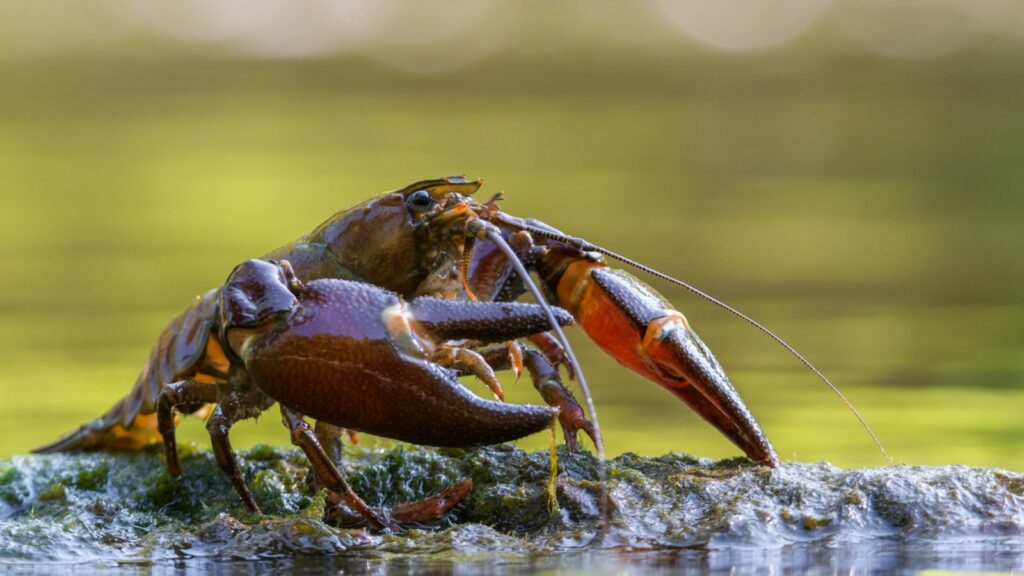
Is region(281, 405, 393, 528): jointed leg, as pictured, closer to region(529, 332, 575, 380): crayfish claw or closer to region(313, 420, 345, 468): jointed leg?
region(313, 420, 345, 468): jointed leg

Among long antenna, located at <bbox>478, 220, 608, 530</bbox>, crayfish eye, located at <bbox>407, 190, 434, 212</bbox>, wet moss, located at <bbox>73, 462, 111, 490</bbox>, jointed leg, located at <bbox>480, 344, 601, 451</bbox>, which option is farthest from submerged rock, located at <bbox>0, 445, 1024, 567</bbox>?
crayfish eye, located at <bbox>407, 190, 434, 212</bbox>

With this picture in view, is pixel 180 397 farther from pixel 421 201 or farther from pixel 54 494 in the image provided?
pixel 421 201

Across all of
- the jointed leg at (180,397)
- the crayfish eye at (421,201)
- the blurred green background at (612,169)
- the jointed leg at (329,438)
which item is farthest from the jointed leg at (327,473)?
the blurred green background at (612,169)

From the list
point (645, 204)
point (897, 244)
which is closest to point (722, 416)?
point (897, 244)

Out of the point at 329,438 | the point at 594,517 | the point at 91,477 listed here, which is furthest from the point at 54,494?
the point at 594,517

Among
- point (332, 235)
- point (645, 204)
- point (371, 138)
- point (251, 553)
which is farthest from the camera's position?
point (371, 138)

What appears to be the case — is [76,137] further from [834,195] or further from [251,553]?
[251,553]

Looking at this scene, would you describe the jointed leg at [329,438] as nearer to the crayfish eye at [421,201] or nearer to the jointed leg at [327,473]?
the jointed leg at [327,473]
